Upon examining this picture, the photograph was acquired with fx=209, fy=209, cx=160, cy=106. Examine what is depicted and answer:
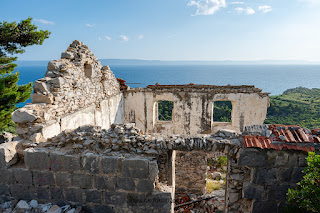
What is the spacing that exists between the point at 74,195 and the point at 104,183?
797mm

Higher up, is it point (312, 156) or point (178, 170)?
point (312, 156)

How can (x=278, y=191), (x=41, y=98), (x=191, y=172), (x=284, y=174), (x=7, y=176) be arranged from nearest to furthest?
(x=284, y=174), (x=278, y=191), (x=7, y=176), (x=41, y=98), (x=191, y=172)

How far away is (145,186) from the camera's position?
4.39 metres

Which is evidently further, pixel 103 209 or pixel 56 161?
pixel 103 209

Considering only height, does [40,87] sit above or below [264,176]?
above

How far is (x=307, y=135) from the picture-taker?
13.8ft

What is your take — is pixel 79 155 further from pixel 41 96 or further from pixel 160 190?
pixel 41 96

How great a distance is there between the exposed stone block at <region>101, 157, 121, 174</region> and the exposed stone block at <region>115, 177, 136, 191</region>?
0.24 m

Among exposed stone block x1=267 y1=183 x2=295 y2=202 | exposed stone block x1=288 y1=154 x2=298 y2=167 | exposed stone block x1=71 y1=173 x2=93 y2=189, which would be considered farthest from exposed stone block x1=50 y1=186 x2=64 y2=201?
exposed stone block x1=288 y1=154 x2=298 y2=167

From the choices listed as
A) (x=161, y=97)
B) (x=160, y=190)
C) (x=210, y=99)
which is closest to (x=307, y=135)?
(x=160, y=190)

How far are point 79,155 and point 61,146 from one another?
701 mm

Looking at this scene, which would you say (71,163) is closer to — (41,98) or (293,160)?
(41,98)

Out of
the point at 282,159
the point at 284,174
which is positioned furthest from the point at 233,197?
the point at 282,159

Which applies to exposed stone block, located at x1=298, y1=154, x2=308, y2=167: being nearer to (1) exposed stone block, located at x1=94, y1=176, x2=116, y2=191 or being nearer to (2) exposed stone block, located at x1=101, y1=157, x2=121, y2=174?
(2) exposed stone block, located at x1=101, y1=157, x2=121, y2=174
